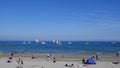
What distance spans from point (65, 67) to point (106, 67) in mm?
5797

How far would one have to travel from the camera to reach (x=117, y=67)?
37000mm

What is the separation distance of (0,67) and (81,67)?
11145mm

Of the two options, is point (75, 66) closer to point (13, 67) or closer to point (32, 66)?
point (32, 66)

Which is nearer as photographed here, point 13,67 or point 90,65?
point 13,67

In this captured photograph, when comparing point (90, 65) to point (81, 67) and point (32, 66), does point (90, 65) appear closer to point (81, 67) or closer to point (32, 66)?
point (81, 67)

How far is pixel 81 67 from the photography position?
1415 inches

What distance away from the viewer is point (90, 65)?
38750mm

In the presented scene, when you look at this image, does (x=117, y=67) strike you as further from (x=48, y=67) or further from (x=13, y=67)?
(x=13, y=67)

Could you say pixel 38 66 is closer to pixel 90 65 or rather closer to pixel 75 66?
pixel 75 66

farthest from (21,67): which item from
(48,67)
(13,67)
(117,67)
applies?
(117,67)

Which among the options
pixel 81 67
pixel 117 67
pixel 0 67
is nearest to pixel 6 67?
pixel 0 67

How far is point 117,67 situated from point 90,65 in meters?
4.06

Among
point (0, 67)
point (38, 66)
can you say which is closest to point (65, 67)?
point (38, 66)

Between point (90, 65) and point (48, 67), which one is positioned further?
point (90, 65)
